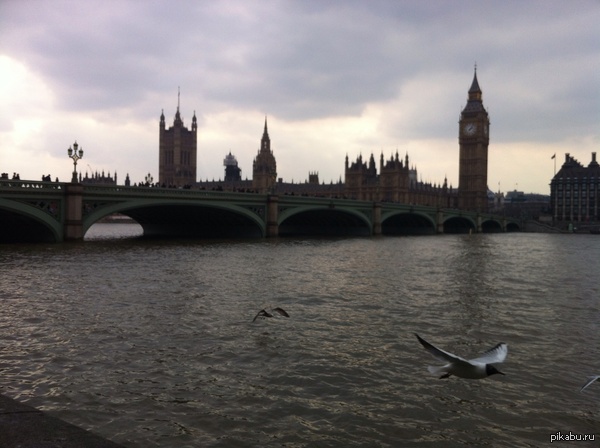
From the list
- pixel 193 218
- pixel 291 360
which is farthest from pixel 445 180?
pixel 291 360

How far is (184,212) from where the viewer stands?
158 ft

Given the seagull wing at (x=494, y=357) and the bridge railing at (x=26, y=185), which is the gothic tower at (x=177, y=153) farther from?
the seagull wing at (x=494, y=357)

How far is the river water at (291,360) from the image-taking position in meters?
7.04

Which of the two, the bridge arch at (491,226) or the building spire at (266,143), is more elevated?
the building spire at (266,143)

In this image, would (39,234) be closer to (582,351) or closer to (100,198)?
(100,198)

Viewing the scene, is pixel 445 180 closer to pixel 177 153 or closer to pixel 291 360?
pixel 177 153

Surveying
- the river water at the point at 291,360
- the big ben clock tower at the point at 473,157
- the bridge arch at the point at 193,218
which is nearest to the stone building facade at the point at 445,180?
the big ben clock tower at the point at 473,157

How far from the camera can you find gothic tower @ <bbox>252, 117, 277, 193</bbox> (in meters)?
156

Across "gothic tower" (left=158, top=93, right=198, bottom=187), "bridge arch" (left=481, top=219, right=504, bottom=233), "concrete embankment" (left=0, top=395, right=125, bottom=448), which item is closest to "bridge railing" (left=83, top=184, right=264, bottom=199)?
"concrete embankment" (left=0, top=395, right=125, bottom=448)

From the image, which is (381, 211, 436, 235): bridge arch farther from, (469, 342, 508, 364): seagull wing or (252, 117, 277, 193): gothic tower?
(469, 342, 508, 364): seagull wing

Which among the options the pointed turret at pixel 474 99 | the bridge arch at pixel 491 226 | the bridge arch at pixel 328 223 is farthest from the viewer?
the pointed turret at pixel 474 99

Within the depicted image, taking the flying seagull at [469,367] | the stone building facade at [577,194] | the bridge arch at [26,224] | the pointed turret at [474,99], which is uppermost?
the pointed turret at [474,99]

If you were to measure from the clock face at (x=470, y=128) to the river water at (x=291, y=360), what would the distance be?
16229cm

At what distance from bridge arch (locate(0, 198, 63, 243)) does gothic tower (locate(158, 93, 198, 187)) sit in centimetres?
15086
